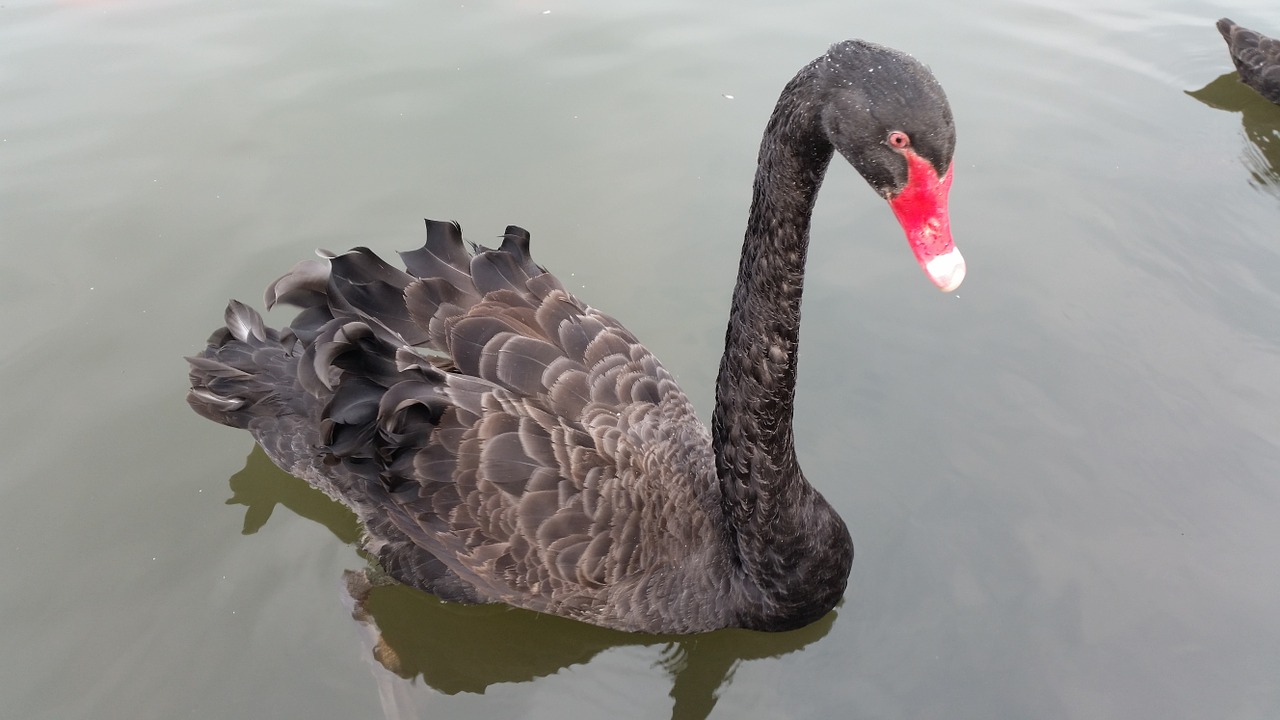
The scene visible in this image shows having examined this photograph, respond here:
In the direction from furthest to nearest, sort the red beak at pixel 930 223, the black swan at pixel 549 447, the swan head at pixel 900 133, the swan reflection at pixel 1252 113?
1. the swan reflection at pixel 1252 113
2. the black swan at pixel 549 447
3. the red beak at pixel 930 223
4. the swan head at pixel 900 133

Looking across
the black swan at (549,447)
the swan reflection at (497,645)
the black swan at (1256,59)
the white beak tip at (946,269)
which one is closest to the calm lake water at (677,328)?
the swan reflection at (497,645)

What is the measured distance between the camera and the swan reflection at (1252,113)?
6633mm

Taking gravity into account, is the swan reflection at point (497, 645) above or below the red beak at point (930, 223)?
below

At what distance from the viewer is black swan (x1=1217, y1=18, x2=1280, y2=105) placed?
22.6 ft

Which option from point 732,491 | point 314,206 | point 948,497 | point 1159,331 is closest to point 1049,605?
point 948,497

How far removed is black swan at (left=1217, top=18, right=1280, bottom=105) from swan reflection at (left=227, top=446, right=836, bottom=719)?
5.75 metres

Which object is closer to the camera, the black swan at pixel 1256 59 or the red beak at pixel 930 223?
the red beak at pixel 930 223

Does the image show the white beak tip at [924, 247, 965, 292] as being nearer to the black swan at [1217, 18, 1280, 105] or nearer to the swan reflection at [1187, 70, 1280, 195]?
the swan reflection at [1187, 70, 1280, 195]

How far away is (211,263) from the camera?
5266 mm

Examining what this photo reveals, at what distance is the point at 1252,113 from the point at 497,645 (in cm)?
691

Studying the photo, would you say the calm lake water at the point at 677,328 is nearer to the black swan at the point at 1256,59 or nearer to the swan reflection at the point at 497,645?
the swan reflection at the point at 497,645

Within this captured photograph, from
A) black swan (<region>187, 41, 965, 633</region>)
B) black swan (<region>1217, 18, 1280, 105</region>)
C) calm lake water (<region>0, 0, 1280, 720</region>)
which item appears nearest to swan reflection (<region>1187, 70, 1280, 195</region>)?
calm lake water (<region>0, 0, 1280, 720</region>)

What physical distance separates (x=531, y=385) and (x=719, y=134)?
3.29 metres

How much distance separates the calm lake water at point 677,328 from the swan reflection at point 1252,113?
41 millimetres
